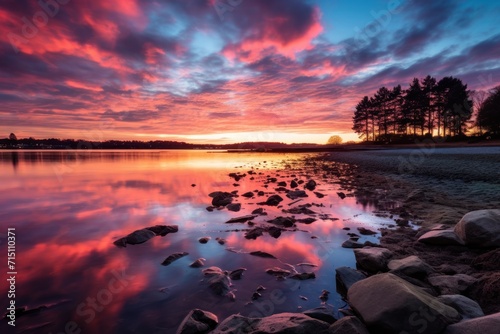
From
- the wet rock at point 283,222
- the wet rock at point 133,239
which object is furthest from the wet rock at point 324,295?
the wet rock at point 133,239

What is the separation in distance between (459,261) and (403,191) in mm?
10008

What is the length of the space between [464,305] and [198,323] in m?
3.83

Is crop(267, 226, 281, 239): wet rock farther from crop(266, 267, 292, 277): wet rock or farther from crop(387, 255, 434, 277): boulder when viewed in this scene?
crop(387, 255, 434, 277): boulder

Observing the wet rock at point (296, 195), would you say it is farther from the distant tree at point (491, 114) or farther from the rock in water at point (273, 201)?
the distant tree at point (491, 114)

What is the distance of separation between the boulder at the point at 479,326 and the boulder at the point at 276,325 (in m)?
1.49

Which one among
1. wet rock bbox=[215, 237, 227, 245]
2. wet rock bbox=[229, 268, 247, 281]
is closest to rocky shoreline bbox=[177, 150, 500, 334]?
wet rock bbox=[229, 268, 247, 281]

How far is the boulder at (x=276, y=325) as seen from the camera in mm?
3234

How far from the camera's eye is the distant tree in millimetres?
56000

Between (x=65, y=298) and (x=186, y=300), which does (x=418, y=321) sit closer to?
(x=186, y=300)

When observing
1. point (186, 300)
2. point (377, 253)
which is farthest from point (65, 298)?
point (377, 253)

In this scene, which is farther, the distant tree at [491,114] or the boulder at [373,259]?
the distant tree at [491,114]

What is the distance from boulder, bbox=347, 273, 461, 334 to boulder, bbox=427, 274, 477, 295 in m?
1.08

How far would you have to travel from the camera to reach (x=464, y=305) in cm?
371

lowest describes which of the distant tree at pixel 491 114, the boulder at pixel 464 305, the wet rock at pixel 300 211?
the wet rock at pixel 300 211
